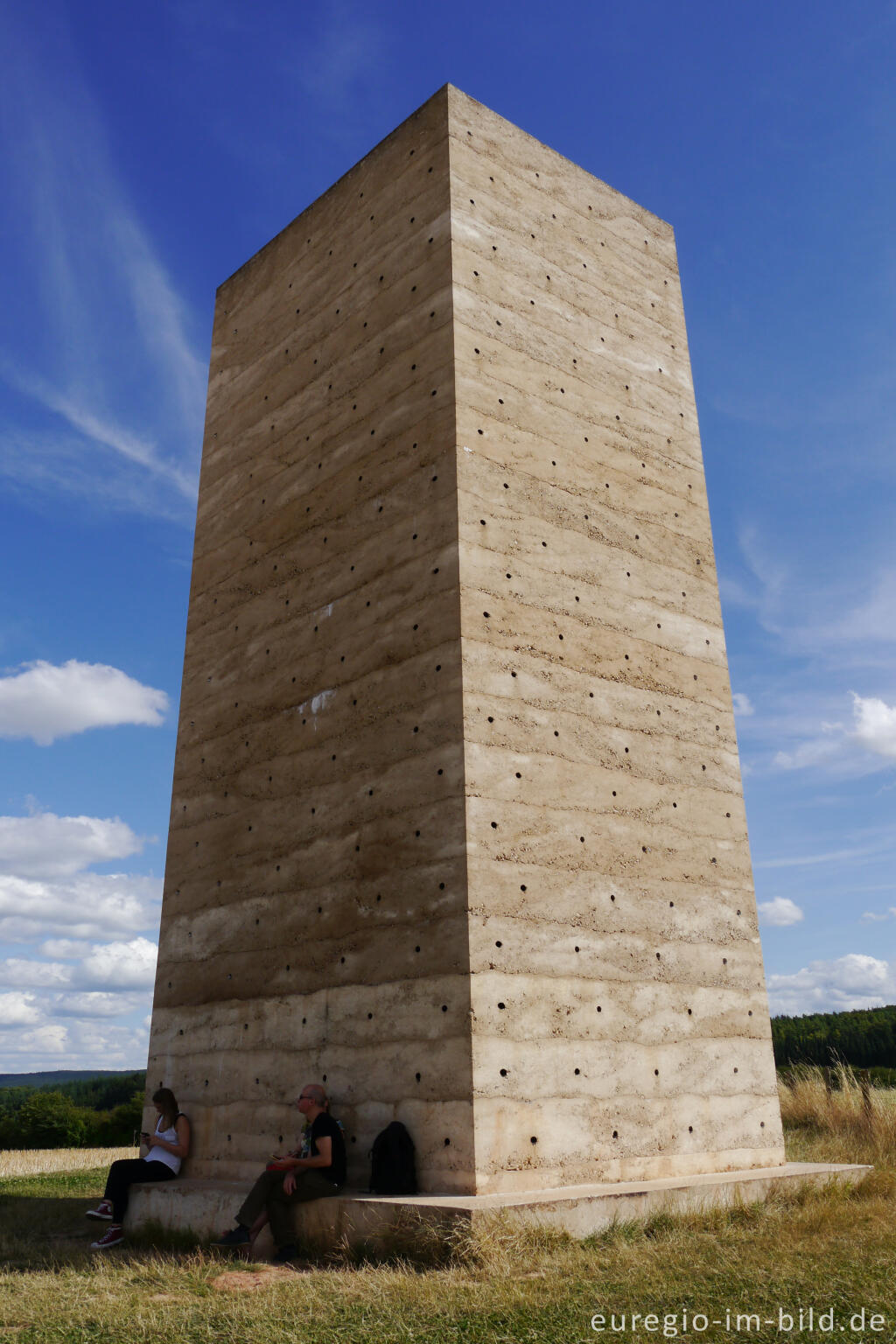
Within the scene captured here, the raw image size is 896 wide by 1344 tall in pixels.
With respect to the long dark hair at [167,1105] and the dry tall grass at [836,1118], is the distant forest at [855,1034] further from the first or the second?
the long dark hair at [167,1105]

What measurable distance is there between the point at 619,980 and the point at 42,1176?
11.3 meters

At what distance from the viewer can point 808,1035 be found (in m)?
→ 38.9

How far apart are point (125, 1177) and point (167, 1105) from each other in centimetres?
75

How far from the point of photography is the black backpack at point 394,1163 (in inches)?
271

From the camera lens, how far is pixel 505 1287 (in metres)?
5.14

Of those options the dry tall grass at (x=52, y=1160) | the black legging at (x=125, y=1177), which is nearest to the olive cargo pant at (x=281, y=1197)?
the black legging at (x=125, y=1177)

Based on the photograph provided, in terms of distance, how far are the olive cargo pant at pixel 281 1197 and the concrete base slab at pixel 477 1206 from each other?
0.07 m

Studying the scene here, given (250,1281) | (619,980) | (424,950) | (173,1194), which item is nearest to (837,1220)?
(619,980)

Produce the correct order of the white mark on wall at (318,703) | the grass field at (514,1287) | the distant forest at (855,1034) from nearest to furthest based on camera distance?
the grass field at (514,1287)
the white mark on wall at (318,703)
the distant forest at (855,1034)

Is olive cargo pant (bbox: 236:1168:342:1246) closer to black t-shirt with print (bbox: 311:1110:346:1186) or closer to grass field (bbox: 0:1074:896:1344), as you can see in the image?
black t-shirt with print (bbox: 311:1110:346:1186)

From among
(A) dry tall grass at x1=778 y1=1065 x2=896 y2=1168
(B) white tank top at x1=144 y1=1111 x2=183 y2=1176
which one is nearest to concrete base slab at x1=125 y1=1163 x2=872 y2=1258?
(B) white tank top at x1=144 y1=1111 x2=183 y2=1176

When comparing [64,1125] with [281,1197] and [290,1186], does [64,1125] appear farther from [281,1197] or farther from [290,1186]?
[290,1186]

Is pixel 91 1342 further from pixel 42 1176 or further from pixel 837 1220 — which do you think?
pixel 42 1176

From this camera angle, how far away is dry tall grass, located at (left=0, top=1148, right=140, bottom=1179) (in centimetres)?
1614
